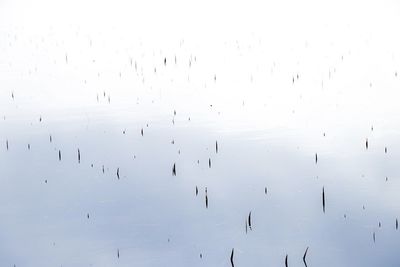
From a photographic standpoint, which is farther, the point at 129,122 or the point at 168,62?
the point at 168,62

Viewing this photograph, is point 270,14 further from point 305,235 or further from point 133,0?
point 305,235

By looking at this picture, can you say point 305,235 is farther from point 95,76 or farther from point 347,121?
point 95,76

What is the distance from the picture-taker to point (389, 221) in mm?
6203

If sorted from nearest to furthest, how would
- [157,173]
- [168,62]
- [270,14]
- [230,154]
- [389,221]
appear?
[389,221]
[157,173]
[230,154]
[168,62]
[270,14]

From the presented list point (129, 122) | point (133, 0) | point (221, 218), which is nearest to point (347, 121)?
point (129, 122)

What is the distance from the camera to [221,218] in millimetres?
6461

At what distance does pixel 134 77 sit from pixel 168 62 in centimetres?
174

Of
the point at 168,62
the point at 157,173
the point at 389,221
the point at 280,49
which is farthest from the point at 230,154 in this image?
the point at 280,49

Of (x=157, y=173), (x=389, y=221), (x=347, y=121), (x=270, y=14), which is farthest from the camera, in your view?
(x=270, y=14)

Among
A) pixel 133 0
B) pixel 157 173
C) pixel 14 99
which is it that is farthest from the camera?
pixel 133 0

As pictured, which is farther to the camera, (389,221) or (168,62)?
(168,62)

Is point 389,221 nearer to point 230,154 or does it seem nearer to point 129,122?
point 230,154

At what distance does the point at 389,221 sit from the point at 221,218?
1.63m

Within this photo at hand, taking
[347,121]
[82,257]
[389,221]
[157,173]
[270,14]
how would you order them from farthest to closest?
[270,14] < [347,121] < [157,173] < [389,221] < [82,257]
